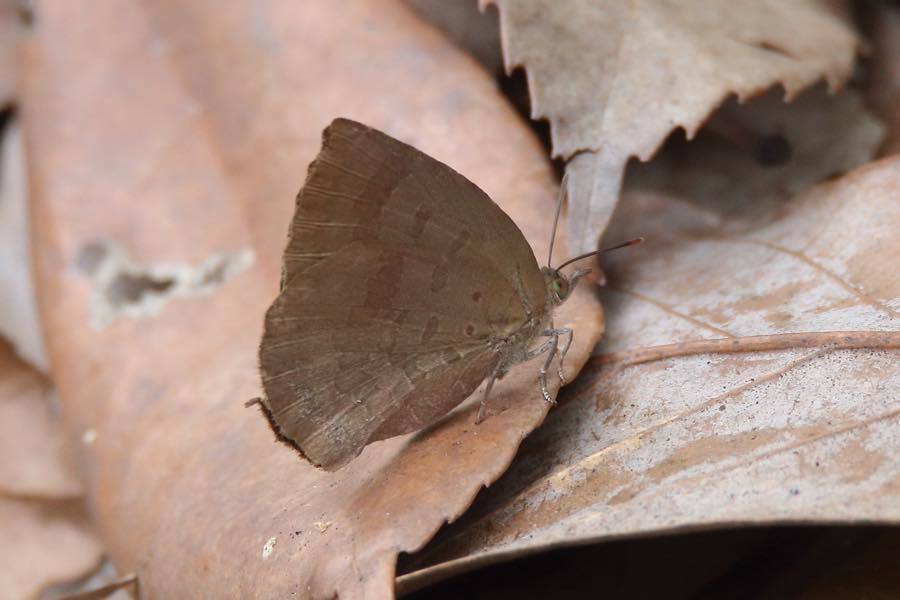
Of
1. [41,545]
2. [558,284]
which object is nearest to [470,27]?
[558,284]

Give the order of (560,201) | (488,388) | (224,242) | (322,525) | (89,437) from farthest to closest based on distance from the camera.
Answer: (224,242) → (89,437) → (560,201) → (488,388) → (322,525)

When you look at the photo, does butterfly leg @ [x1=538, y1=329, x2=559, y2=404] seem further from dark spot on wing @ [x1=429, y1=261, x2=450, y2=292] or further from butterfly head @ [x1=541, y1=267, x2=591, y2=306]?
dark spot on wing @ [x1=429, y1=261, x2=450, y2=292]

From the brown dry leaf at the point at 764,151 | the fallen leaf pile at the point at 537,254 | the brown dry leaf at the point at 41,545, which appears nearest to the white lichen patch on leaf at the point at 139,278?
the fallen leaf pile at the point at 537,254

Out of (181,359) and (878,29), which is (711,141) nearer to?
(878,29)

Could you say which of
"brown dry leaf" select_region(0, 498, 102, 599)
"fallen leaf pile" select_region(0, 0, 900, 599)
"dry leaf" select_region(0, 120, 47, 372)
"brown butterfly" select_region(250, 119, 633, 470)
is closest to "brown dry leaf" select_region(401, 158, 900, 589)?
"fallen leaf pile" select_region(0, 0, 900, 599)

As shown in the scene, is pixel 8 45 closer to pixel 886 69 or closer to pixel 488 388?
pixel 488 388

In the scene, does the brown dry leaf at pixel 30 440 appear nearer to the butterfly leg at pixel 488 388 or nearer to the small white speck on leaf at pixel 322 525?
the small white speck on leaf at pixel 322 525
